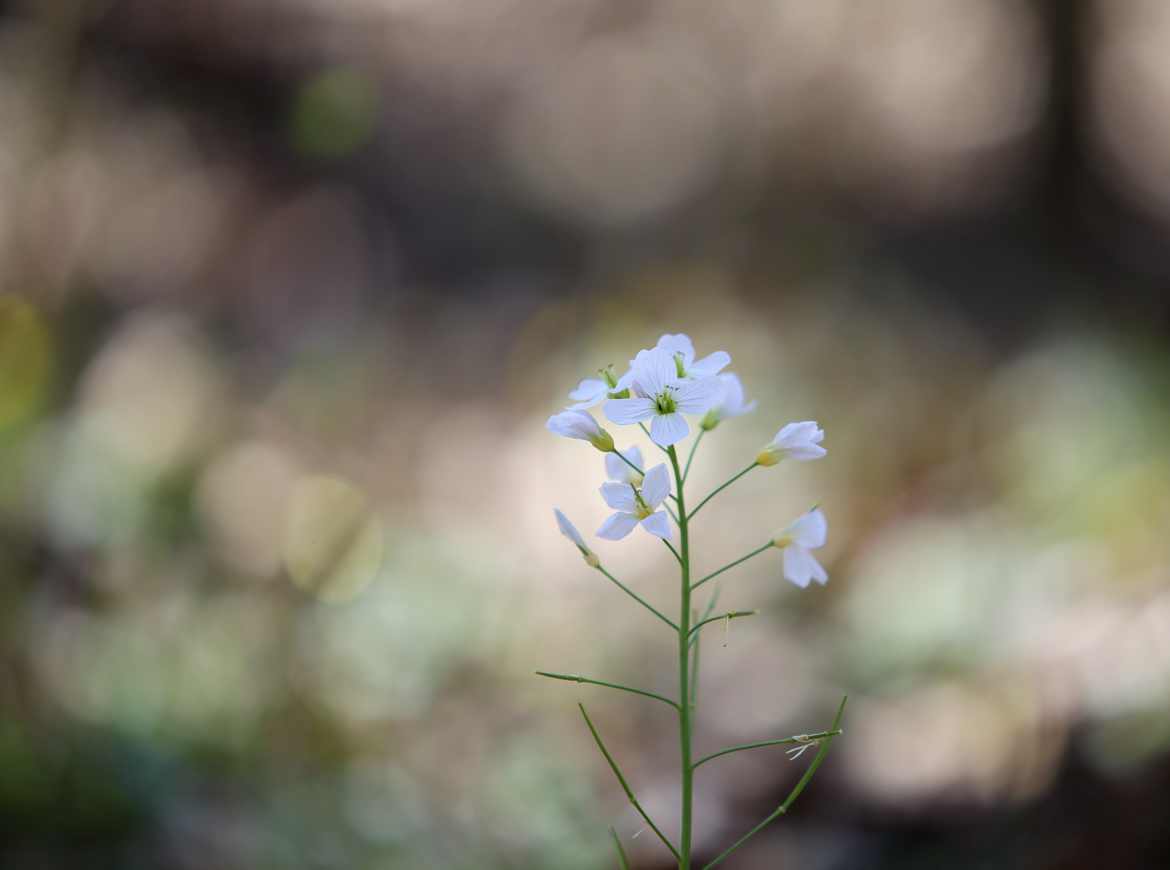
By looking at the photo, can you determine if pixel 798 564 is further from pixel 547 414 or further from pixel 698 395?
pixel 547 414

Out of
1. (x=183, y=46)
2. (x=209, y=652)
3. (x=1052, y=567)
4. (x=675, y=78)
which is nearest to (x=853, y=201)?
(x=675, y=78)

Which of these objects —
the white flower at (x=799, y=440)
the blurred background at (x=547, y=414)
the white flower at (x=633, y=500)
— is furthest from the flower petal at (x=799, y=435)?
the blurred background at (x=547, y=414)

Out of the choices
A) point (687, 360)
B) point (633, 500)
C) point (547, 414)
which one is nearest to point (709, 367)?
point (687, 360)

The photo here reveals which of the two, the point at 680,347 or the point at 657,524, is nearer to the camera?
the point at 657,524

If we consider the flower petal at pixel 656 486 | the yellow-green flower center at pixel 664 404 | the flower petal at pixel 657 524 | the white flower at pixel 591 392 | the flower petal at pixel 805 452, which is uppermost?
the white flower at pixel 591 392

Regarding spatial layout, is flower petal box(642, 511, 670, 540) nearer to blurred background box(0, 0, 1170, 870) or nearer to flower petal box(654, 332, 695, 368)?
flower petal box(654, 332, 695, 368)

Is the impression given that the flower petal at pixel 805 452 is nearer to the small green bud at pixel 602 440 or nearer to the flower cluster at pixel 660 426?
the flower cluster at pixel 660 426
